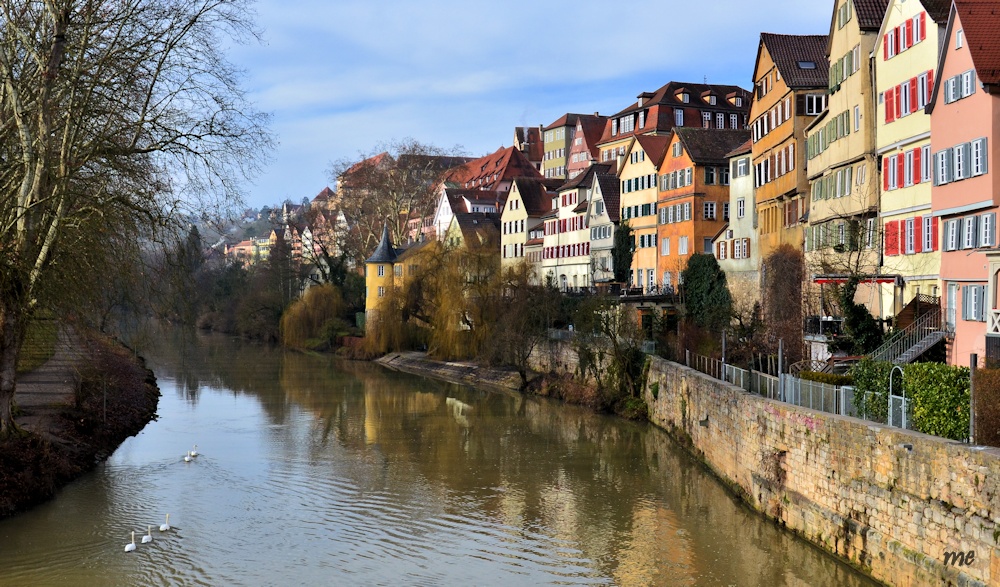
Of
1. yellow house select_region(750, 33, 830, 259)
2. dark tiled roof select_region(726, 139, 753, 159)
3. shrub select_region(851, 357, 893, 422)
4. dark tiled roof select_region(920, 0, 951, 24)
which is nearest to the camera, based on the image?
shrub select_region(851, 357, 893, 422)

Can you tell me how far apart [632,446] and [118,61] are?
17.4 metres

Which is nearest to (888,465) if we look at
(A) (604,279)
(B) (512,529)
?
(B) (512,529)

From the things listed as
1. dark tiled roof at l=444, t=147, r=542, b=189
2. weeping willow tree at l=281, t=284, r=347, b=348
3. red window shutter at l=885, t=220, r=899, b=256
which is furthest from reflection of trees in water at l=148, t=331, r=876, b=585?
dark tiled roof at l=444, t=147, r=542, b=189

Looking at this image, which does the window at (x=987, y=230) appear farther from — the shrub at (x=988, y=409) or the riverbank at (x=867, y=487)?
the shrub at (x=988, y=409)

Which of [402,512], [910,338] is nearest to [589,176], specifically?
[910,338]

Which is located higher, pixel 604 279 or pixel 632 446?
pixel 604 279

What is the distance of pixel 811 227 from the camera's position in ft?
107

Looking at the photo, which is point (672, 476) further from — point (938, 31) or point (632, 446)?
point (938, 31)

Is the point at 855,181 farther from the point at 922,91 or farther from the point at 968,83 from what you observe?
the point at 968,83

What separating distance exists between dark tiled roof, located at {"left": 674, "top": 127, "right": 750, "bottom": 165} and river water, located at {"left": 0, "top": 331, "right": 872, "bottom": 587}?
53.4 ft

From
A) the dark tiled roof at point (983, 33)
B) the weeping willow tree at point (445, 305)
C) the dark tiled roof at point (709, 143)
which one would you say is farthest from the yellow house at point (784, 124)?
the weeping willow tree at point (445, 305)

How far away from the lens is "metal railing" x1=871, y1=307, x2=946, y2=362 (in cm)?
2369

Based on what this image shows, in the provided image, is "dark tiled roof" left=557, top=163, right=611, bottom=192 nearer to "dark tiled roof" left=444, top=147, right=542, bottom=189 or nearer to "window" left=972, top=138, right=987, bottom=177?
"dark tiled roof" left=444, top=147, right=542, bottom=189

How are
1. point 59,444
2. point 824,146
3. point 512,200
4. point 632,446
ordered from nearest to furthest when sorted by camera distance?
point 59,444
point 632,446
point 824,146
point 512,200
